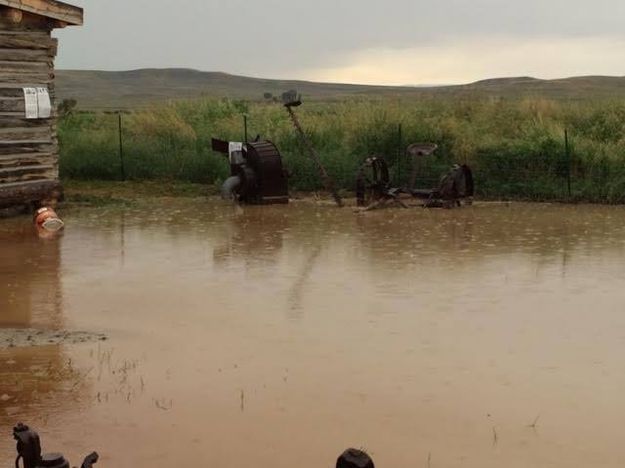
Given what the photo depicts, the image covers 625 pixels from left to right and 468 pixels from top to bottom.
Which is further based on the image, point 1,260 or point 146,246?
point 146,246

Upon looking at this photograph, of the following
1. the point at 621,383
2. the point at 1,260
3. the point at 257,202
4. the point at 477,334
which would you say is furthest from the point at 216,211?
the point at 621,383

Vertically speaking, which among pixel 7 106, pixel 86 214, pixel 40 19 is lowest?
pixel 86 214

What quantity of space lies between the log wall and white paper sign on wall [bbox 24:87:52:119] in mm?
98

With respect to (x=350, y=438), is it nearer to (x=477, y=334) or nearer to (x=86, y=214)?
(x=477, y=334)

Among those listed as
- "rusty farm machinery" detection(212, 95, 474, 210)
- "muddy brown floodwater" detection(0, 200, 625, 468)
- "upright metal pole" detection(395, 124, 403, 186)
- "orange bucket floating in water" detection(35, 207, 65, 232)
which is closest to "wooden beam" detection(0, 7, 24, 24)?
"orange bucket floating in water" detection(35, 207, 65, 232)

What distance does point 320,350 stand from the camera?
788cm

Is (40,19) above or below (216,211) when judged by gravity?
above

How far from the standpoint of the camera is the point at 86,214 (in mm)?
17875

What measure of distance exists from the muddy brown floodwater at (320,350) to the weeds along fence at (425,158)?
5617 millimetres

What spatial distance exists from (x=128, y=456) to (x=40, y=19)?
1354cm

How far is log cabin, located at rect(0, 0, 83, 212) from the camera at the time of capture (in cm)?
1675

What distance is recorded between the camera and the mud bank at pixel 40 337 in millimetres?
8141

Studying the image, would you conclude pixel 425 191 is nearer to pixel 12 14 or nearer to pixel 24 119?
pixel 24 119

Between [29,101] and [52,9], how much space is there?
1.72m
